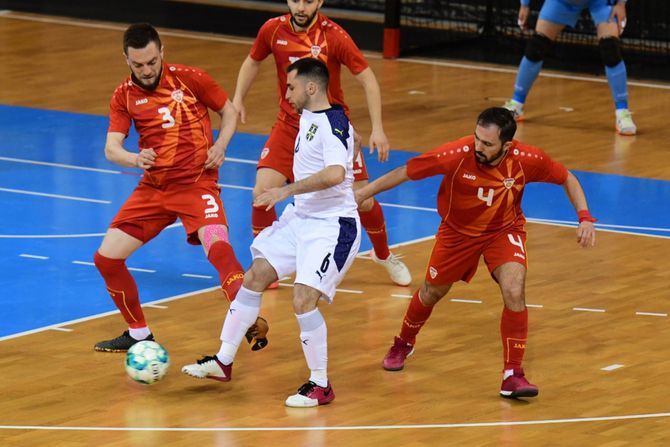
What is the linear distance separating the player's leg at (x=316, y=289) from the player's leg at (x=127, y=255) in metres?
1.23

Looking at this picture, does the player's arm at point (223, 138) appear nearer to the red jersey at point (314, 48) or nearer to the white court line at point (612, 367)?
the red jersey at point (314, 48)

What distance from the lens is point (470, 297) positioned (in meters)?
10.7

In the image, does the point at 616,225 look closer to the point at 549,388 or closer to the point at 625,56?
the point at 549,388

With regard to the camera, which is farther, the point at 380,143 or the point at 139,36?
the point at 380,143

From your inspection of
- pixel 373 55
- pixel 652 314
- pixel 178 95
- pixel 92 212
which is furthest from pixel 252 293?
pixel 373 55

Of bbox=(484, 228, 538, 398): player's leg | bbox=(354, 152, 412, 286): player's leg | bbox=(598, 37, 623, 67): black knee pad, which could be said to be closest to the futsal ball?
bbox=(484, 228, 538, 398): player's leg

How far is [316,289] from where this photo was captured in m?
8.40

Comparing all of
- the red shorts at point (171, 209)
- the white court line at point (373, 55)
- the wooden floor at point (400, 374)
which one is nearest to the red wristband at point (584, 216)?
the wooden floor at point (400, 374)

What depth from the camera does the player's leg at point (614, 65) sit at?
52.8 ft

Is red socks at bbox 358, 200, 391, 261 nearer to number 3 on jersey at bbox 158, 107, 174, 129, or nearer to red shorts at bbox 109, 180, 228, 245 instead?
red shorts at bbox 109, 180, 228, 245

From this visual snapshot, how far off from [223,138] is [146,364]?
152cm

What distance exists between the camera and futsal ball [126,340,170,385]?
8.58 metres

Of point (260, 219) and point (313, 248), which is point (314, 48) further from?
point (313, 248)

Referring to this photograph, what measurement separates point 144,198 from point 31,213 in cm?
372
